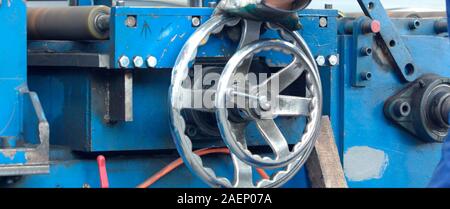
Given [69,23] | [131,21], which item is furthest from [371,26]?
[69,23]

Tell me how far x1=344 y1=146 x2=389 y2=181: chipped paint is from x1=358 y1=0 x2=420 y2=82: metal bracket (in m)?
0.28

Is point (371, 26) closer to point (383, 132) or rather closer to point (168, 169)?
point (383, 132)

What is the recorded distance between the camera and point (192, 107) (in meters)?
2.77

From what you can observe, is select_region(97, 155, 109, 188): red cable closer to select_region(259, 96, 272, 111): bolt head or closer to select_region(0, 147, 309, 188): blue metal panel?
select_region(0, 147, 309, 188): blue metal panel

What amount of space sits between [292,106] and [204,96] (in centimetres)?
26

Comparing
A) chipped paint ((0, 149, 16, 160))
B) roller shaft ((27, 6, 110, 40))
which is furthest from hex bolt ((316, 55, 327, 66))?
chipped paint ((0, 149, 16, 160))

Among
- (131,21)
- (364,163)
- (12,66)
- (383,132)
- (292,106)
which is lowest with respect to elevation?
(364,163)

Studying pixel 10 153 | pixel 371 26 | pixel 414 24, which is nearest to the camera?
pixel 10 153

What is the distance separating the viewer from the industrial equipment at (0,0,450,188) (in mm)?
2719

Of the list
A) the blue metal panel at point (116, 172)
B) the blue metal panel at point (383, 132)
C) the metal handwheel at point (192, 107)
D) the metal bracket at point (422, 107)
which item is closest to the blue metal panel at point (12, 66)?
the blue metal panel at point (116, 172)

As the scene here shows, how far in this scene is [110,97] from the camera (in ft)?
9.59

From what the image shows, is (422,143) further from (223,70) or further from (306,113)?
(223,70)

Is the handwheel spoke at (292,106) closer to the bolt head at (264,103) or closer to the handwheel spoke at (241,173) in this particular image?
the bolt head at (264,103)
